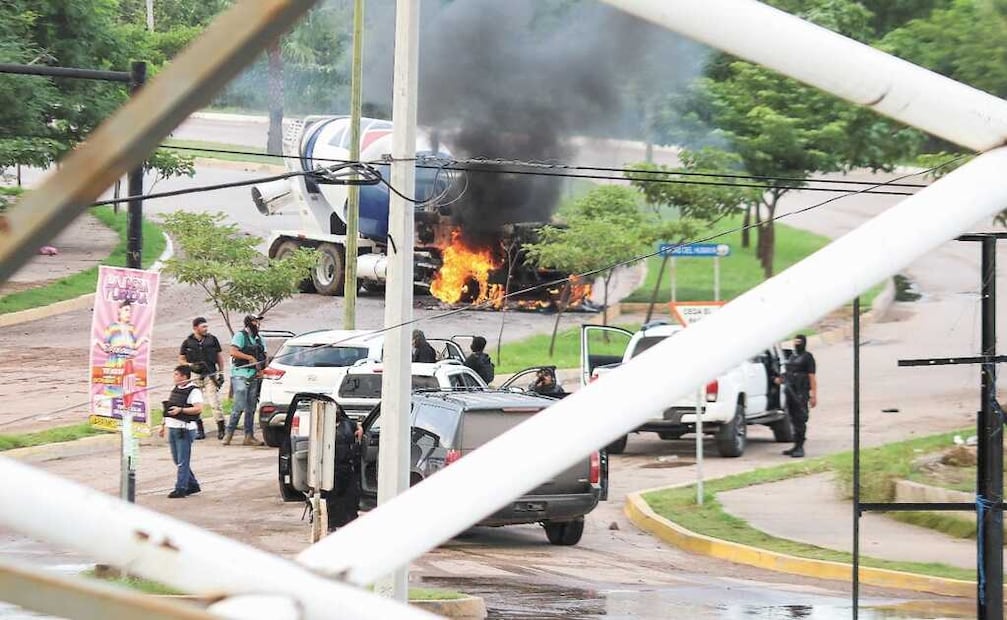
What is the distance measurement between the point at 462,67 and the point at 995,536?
2044 cm

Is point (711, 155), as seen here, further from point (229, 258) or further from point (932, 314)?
point (229, 258)

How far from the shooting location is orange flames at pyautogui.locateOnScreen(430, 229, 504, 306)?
3220cm

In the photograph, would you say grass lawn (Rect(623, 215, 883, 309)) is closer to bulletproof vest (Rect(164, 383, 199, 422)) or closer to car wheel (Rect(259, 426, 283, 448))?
car wheel (Rect(259, 426, 283, 448))

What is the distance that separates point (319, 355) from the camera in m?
21.1

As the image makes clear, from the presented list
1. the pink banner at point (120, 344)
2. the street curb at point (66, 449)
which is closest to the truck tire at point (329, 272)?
the street curb at point (66, 449)

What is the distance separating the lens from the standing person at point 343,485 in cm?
1366

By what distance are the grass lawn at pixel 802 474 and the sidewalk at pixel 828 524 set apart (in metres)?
0.19

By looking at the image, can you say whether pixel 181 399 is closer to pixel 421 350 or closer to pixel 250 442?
pixel 250 442

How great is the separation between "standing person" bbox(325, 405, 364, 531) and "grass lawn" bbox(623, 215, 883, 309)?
65.3 ft

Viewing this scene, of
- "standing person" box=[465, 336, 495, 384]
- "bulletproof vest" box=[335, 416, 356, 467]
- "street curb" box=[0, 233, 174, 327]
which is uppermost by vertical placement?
"street curb" box=[0, 233, 174, 327]

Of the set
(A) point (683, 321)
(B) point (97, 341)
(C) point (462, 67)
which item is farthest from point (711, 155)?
(B) point (97, 341)

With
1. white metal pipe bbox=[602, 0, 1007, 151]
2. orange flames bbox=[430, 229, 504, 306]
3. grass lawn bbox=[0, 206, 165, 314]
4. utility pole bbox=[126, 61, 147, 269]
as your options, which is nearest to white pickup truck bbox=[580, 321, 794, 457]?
utility pole bbox=[126, 61, 147, 269]

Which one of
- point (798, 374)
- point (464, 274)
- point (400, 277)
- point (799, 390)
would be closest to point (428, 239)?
point (464, 274)

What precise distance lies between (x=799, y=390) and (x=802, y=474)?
5.79 ft
